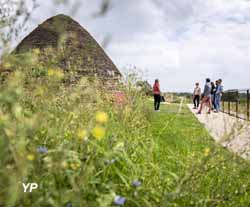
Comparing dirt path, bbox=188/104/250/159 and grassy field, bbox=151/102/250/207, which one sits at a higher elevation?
dirt path, bbox=188/104/250/159

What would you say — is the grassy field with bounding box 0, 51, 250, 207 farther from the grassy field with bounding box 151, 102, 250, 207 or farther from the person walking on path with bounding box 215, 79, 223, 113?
the person walking on path with bounding box 215, 79, 223, 113

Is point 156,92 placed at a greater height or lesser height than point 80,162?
greater

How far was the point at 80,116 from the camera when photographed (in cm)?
417

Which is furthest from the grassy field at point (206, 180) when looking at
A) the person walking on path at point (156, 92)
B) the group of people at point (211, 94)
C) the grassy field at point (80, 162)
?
the person walking on path at point (156, 92)

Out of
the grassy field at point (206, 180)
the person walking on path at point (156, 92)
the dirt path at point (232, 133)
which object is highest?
the person walking on path at point (156, 92)

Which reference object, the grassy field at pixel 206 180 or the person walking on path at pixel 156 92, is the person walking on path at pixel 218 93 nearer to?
the person walking on path at pixel 156 92

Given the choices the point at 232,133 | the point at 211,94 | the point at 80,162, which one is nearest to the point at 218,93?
the point at 211,94

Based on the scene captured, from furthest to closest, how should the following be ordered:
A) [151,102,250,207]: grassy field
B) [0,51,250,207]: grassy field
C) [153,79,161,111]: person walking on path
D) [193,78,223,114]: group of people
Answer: [153,79,161,111]: person walking on path
[193,78,223,114]: group of people
[151,102,250,207]: grassy field
[0,51,250,207]: grassy field

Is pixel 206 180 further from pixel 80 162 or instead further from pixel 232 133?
pixel 80 162

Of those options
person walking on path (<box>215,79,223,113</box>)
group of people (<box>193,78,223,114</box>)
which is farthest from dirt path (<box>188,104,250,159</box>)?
person walking on path (<box>215,79,223,113</box>)

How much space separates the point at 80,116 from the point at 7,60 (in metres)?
1.96

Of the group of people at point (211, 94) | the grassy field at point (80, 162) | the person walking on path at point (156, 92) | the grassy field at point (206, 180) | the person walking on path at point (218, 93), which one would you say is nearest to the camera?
the grassy field at point (80, 162)

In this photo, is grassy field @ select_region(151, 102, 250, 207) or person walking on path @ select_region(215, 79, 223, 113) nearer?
grassy field @ select_region(151, 102, 250, 207)

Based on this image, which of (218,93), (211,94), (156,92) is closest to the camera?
(156,92)
